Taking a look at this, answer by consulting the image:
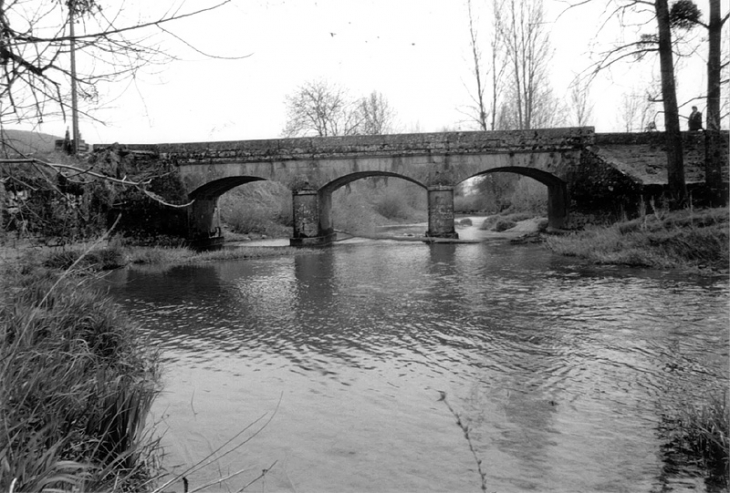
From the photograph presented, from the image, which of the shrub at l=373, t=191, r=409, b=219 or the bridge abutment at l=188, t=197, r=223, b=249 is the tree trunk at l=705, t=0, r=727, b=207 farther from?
the shrub at l=373, t=191, r=409, b=219

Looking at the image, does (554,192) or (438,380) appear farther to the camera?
(554,192)

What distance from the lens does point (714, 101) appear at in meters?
12.8

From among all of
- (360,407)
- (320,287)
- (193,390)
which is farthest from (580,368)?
(320,287)

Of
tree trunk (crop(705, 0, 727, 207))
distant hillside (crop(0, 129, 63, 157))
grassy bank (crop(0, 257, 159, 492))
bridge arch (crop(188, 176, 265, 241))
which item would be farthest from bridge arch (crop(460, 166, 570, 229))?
grassy bank (crop(0, 257, 159, 492))

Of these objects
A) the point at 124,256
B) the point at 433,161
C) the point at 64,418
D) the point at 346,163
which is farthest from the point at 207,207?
the point at 64,418

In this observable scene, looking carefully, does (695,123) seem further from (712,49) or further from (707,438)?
(707,438)

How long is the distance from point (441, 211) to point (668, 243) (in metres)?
8.80

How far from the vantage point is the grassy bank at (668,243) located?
30.8 ft

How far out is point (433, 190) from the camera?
1823 centimetres

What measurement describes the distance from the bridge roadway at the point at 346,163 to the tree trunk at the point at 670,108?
4.53 meters

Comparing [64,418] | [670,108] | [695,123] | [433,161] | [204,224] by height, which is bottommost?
[64,418]

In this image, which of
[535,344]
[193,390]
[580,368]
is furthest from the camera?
[535,344]

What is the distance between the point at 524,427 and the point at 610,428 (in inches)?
19.8

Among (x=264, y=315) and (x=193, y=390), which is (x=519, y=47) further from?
(x=193, y=390)
